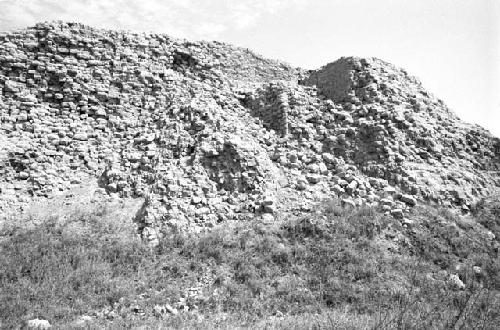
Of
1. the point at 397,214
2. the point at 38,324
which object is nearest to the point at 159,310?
the point at 38,324

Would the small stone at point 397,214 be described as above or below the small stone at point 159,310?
above

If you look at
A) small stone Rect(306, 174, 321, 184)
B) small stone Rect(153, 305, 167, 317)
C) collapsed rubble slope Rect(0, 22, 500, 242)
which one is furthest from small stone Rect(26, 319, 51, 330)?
small stone Rect(306, 174, 321, 184)

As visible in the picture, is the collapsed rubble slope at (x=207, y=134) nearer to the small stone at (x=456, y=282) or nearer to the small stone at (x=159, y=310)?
the small stone at (x=456, y=282)

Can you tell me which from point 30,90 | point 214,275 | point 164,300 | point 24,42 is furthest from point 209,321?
point 24,42

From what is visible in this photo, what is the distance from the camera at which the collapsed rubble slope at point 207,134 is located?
11023 millimetres

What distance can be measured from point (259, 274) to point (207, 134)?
5805mm

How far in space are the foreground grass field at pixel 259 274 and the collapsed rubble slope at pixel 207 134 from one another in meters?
1.07

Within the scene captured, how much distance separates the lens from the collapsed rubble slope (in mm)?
11023

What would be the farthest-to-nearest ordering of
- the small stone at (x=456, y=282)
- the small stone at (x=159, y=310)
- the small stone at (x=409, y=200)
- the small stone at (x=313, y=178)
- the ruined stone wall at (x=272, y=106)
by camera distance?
the ruined stone wall at (x=272, y=106), the small stone at (x=313, y=178), the small stone at (x=409, y=200), the small stone at (x=456, y=282), the small stone at (x=159, y=310)

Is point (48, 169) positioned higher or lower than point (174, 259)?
higher

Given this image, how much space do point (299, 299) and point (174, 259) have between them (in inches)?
132

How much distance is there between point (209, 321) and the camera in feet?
21.7

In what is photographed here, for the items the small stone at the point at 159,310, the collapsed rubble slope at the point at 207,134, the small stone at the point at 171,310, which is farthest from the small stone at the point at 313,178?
the small stone at the point at 159,310

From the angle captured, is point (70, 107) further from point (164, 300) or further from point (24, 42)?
point (164, 300)
